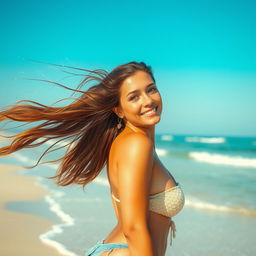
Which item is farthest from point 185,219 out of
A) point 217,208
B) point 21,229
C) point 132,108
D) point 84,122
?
point 132,108

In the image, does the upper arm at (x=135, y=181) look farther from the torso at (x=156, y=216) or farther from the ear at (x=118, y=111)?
the ear at (x=118, y=111)

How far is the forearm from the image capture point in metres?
2.25

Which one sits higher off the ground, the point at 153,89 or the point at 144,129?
the point at 153,89

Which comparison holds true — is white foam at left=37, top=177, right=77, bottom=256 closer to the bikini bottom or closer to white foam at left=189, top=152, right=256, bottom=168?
the bikini bottom

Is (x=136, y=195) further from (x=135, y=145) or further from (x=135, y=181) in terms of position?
(x=135, y=145)

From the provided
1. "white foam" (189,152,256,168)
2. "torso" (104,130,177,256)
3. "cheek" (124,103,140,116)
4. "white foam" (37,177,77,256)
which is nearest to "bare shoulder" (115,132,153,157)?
"torso" (104,130,177,256)

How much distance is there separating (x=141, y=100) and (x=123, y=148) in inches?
19.1

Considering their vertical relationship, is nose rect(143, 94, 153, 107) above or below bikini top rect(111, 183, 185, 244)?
above

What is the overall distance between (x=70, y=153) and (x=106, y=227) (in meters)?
3.93

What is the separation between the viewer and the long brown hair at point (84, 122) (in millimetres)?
3014

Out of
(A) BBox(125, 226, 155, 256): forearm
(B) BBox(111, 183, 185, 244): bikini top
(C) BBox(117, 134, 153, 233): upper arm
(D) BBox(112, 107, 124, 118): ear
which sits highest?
(D) BBox(112, 107, 124, 118): ear

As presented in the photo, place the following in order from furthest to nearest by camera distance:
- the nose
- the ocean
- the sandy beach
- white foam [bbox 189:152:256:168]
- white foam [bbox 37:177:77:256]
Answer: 1. white foam [bbox 189:152:256:168]
2. the ocean
3. white foam [bbox 37:177:77:256]
4. the sandy beach
5. the nose

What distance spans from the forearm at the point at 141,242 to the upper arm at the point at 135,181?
1.4 inches

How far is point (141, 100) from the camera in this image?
2771mm
